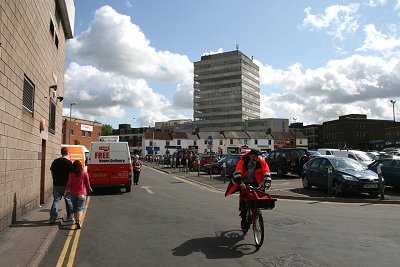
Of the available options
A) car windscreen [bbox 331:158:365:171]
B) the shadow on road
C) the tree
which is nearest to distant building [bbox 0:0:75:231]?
the shadow on road

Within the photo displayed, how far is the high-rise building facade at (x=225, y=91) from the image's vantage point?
490ft

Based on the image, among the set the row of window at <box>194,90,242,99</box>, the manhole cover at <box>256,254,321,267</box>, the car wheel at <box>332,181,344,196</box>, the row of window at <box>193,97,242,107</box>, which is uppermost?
the row of window at <box>194,90,242,99</box>

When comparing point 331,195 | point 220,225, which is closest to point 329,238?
point 220,225

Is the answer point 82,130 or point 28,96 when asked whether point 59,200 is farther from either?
point 82,130

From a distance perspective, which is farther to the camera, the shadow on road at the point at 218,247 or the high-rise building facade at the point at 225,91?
the high-rise building facade at the point at 225,91

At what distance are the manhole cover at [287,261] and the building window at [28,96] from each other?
749cm

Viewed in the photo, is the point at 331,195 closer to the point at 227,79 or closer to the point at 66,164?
the point at 66,164

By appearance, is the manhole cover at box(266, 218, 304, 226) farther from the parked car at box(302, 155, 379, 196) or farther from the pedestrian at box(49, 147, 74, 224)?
the parked car at box(302, 155, 379, 196)

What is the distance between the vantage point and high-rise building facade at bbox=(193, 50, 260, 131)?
150m

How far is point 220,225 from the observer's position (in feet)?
29.7

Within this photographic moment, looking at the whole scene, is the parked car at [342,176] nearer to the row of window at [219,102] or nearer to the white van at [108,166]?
the white van at [108,166]

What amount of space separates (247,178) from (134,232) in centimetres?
272

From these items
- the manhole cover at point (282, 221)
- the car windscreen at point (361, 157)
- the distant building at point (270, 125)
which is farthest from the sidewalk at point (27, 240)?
the distant building at point (270, 125)

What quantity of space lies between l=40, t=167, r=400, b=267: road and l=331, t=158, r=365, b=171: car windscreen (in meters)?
3.39
